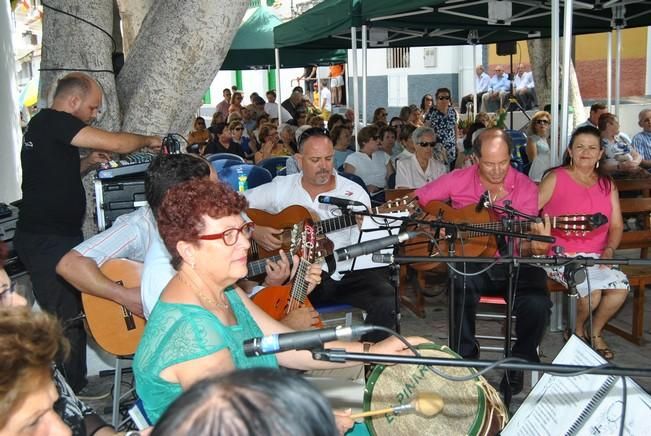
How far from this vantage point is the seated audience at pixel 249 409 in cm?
99

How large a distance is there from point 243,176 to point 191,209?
377cm

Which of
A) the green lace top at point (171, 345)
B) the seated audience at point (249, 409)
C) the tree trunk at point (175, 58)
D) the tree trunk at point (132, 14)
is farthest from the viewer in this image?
the tree trunk at point (132, 14)

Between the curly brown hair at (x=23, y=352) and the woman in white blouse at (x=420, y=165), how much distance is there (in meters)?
5.62

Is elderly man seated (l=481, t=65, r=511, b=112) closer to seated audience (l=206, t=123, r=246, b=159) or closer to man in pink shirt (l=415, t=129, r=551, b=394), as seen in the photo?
seated audience (l=206, t=123, r=246, b=159)

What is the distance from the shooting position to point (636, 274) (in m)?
5.07

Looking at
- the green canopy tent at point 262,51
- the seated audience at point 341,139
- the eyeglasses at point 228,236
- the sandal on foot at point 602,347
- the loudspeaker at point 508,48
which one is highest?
the green canopy tent at point 262,51

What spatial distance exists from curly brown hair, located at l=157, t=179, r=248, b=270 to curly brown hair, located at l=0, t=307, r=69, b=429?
61 cm

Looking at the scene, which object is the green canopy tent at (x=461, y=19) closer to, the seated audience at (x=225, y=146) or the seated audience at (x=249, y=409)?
the seated audience at (x=225, y=146)

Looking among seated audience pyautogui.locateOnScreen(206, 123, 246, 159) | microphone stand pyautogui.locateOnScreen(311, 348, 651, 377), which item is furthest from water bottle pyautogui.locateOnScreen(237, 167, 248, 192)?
A: seated audience pyautogui.locateOnScreen(206, 123, 246, 159)

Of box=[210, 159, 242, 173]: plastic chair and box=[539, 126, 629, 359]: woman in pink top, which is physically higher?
box=[210, 159, 242, 173]: plastic chair

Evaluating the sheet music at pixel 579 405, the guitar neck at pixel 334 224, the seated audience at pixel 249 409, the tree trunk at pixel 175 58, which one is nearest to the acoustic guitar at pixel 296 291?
the guitar neck at pixel 334 224

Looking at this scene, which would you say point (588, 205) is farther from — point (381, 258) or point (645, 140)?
point (645, 140)

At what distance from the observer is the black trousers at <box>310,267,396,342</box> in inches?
178

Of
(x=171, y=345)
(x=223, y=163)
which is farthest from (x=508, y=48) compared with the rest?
(x=171, y=345)
